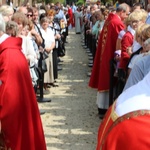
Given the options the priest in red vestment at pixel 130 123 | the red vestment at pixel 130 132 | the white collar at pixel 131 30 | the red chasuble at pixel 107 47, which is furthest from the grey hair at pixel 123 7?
the red vestment at pixel 130 132

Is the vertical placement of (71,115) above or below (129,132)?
below

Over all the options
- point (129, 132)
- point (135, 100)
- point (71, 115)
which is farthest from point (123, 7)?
point (129, 132)

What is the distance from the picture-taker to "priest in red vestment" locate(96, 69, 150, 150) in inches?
74.6

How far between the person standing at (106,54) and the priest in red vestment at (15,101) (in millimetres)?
3128

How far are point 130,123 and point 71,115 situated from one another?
20.4 ft

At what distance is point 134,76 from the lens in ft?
13.0

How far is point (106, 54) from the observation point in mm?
7352

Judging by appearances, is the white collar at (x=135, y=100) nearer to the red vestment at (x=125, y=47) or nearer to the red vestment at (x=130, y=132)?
the red vestment at (x=130, y=132)

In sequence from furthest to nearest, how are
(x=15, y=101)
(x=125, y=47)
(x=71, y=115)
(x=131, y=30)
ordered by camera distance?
(x=71, y=115) → (x=131, y=30) → (x=125, y=47) → (x=15, y=101)

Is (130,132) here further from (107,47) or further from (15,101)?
(107,47)

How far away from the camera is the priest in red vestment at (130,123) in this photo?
6.22 feet

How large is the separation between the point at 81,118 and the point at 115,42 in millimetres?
1521

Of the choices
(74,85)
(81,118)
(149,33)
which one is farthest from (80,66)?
(149,33)

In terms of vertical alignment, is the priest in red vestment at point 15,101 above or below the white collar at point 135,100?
below
